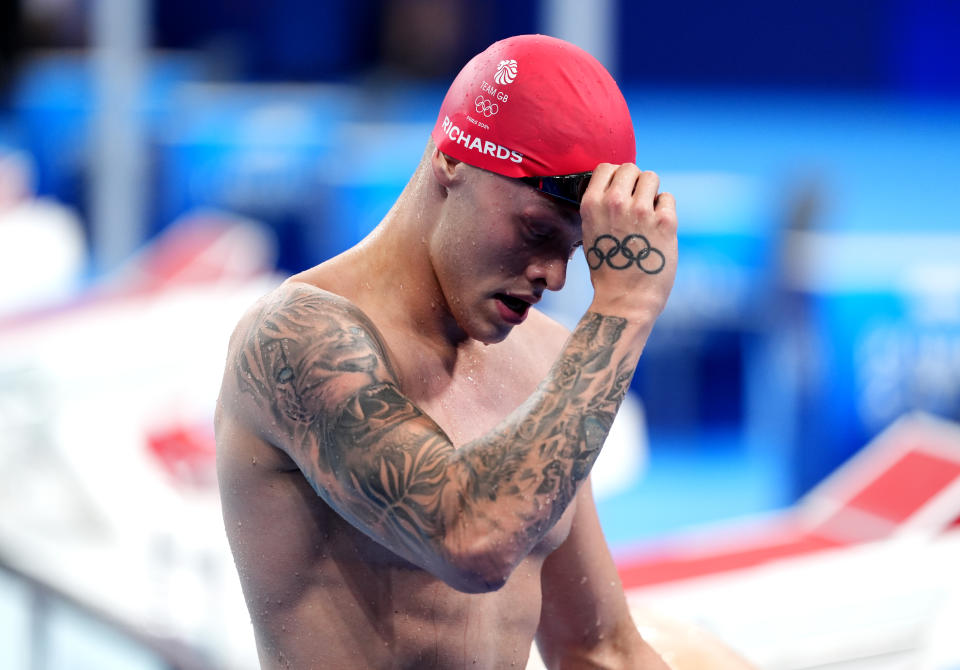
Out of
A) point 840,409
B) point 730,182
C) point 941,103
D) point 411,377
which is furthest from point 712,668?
point 941,103

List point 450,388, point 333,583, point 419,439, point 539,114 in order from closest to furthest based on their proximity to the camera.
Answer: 1. point 419,439
2. point 539,114
3. point 333,583
4. point 450,388

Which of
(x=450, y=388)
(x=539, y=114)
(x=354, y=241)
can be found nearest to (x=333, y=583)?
(x=450, y=388)

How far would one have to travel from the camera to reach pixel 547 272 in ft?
5.82

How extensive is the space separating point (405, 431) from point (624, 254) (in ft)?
1.20

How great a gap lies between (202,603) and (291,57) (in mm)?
9705

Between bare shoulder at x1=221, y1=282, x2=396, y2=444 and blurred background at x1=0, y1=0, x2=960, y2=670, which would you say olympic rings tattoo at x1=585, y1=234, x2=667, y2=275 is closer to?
bare shoulder at x1=221, y1=282, x2=396, y2=444

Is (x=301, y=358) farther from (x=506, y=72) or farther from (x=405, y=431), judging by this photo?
(x=506, y=72)

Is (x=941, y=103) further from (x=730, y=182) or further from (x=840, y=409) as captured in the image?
(x=840, y=409)

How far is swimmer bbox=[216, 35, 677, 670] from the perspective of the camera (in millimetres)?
1549

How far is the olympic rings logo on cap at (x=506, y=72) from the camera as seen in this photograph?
174 cm

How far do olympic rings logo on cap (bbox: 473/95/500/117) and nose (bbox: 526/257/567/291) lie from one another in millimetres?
213

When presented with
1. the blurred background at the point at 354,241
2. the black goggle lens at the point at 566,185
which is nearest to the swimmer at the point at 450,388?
the black goggle lens at the point at 566,185

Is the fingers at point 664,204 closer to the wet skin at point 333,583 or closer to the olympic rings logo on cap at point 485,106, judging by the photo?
the olympic rings logo on cap at point 485,106

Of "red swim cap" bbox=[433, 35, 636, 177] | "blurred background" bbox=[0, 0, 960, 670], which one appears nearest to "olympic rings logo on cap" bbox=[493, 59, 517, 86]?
"red swim cap" bbox=[433, 35, 636, 177]
